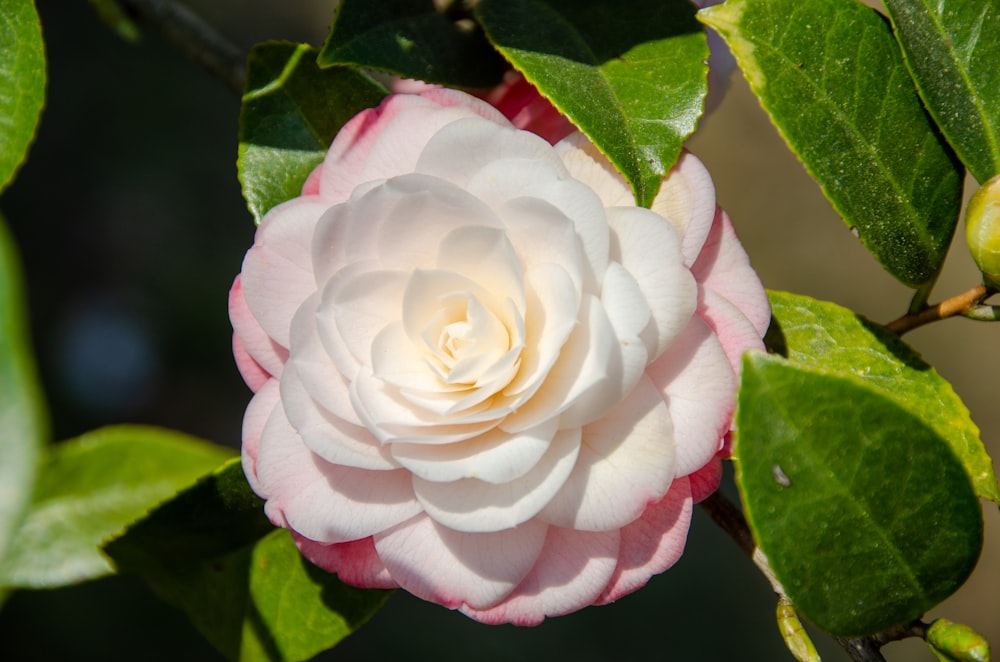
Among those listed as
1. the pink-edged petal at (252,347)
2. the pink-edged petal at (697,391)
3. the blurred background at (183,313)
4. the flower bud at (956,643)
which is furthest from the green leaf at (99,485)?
the blurred background at (183,313)

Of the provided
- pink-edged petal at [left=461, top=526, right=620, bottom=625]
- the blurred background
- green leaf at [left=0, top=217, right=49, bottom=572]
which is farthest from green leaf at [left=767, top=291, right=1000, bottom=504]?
the blurred background

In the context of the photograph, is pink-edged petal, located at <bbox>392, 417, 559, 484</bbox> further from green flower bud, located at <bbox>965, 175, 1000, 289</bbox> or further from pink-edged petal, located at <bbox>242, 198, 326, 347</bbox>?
green flower bud, located at <bbox>965, 175, 1000, 289</bbox>

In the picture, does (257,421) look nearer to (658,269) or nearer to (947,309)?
(658,269)

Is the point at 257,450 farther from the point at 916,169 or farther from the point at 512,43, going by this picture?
the point at 916,169

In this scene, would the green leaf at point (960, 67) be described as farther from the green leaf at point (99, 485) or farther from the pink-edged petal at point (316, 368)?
the green leaf at point (99, 485)

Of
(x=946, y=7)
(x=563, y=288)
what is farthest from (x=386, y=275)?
(x=946, y=7)
